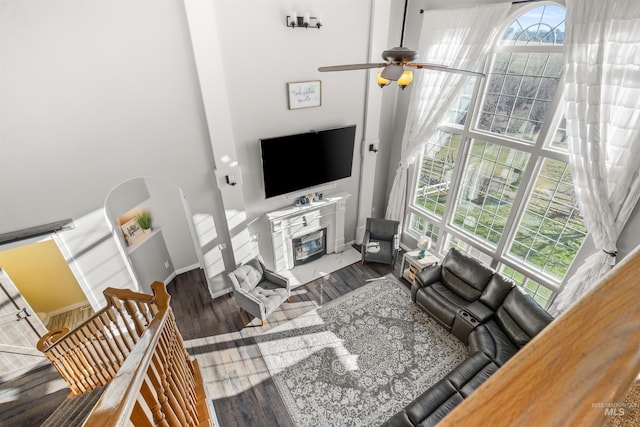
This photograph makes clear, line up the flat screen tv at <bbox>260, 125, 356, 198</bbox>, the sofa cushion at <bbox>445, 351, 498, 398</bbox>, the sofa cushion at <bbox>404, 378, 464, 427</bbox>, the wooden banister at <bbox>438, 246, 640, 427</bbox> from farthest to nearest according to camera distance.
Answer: the flat screen tv at <bbox>260, 125, 356, 198</bbox>
the sofa cushion at <bbox>445, 351, 498, 398</bbox>
the sofa cushion at <bbox>404, 378, 464, 427</bbox>
the wooden banister at <bbox>438, 246, 640, 427</bbox>

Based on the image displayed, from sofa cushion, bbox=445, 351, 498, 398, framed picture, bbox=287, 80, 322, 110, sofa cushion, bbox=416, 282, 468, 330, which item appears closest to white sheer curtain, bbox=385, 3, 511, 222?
framed picture, bbox=287, 80, 322, 110

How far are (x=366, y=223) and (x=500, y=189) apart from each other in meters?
A: 2.60

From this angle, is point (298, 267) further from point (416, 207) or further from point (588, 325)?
point (588, 325)

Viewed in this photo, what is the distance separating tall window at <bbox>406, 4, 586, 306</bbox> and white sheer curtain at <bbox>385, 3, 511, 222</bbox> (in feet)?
0.80

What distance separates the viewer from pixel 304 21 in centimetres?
448

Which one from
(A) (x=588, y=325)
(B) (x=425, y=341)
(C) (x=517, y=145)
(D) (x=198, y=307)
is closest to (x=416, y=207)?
(C) (x=517, y=145)

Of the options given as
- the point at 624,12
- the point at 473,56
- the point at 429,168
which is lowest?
the point at 429,168

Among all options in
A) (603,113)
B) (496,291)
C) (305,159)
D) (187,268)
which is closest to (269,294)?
(187,268)

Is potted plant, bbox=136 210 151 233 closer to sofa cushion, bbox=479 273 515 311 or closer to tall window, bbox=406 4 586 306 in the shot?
tall window, bbox=406 4 586 306

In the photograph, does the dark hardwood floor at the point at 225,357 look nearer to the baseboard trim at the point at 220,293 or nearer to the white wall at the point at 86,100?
the baseboard trim at the point at 220,293

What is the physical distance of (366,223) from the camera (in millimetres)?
6645

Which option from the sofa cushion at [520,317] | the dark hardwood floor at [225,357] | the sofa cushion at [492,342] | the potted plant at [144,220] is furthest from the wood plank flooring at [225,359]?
the sofa cushion at [520,317]

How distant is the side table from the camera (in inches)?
223

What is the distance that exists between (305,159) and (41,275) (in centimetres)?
492
